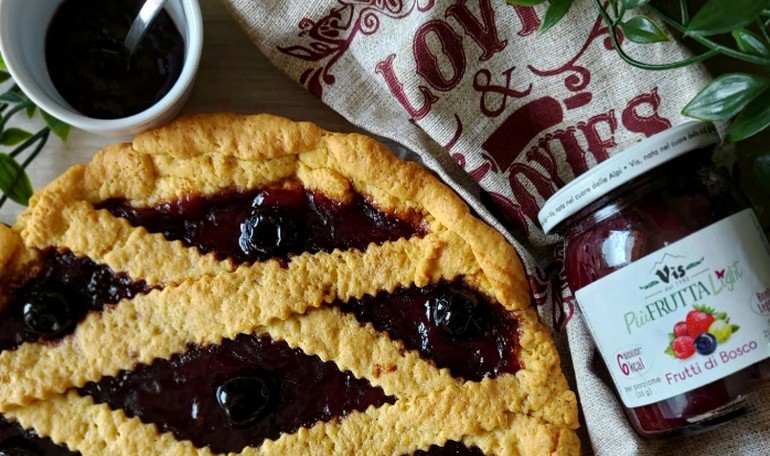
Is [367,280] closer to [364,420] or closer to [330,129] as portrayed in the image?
[364,420]

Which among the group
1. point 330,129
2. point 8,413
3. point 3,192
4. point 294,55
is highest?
point 294,55

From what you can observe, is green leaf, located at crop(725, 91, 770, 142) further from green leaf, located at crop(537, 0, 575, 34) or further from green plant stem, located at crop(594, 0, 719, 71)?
green leaf, located at crop(537, 0, 575, 34)

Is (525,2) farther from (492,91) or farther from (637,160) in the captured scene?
(637,160)

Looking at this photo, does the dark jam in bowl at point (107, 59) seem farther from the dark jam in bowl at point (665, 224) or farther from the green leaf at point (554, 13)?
the dark jam in bowl at point (665, 224)

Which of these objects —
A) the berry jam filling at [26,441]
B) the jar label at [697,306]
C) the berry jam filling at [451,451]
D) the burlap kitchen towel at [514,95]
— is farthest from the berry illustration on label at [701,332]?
the berry jam filling at [26,441]

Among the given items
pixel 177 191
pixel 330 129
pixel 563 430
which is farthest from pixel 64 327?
pixel 563 430

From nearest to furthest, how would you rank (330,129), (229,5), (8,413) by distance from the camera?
(8,413), (229,5), (330,129)

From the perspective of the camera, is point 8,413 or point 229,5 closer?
point 8,413
